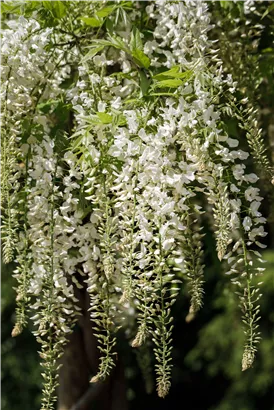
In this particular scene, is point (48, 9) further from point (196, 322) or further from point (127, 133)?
point (196, 322)

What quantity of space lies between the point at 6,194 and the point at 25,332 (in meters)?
4.56

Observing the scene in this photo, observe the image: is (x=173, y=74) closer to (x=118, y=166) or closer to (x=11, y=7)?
(x=118, y=166)

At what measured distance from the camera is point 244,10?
200 cm

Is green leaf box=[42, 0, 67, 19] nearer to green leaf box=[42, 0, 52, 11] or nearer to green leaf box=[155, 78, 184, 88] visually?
green leaf box=[42, 0, 52, 11]

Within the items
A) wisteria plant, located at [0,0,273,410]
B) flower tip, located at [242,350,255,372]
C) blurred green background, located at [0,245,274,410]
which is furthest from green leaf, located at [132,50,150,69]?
blurred green background, located at [0,245,274,410]

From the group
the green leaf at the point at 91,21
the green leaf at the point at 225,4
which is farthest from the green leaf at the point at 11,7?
the green leaf at the point at 225,4

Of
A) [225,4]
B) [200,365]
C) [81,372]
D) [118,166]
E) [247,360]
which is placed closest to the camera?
[247,360]

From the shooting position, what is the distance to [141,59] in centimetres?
167

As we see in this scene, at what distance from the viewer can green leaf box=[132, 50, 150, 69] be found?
1649 millimetres

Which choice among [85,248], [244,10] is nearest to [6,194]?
[85,248]

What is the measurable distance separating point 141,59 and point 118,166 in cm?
23

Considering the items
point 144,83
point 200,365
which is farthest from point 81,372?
point 200,365

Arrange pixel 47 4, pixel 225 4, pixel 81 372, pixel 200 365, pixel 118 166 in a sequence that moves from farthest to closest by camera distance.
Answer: pixel 200 365 < pixel 81 372 < pixel 225 4 < pixel 47 4 < pixel 118 166

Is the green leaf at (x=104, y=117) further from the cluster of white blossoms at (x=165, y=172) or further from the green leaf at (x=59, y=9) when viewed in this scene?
the green leaf at (x=59, y=9)
